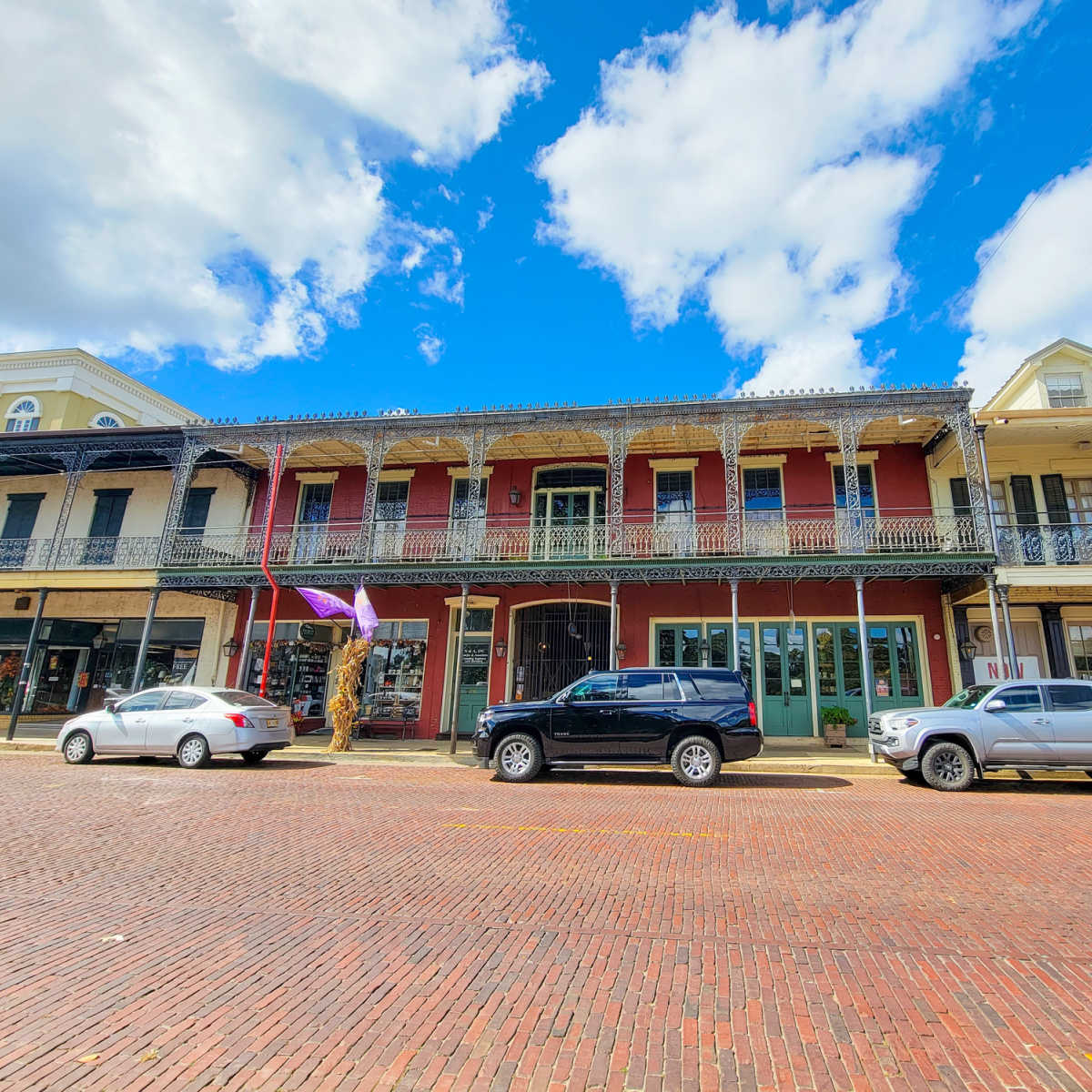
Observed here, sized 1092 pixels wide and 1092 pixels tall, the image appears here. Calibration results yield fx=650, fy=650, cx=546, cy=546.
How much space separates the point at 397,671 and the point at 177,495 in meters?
7.11

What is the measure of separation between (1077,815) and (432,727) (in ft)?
41.8

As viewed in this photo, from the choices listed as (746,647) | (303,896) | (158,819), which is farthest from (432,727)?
(303,896)

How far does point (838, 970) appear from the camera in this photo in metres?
3.65

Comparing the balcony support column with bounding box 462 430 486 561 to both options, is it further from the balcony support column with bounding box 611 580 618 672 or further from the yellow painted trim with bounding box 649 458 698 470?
the yellow painted trim with bounding box 649 458 698 470

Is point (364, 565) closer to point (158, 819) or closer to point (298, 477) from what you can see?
point (298, 477)

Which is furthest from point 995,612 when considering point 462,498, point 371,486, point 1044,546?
point 371,486

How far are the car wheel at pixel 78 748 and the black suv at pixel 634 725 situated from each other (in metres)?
7.76

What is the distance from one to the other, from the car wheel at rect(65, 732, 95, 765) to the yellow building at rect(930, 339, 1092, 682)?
17847 mm

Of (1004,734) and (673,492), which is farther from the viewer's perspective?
(673,492)

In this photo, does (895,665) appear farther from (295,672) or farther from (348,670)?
(295,672)

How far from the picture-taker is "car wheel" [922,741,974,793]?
31.7ft

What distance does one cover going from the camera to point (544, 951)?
154 inches

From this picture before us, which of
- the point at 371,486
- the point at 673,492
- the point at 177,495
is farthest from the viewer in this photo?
the point at 673,492

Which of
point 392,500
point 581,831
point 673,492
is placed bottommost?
point 581,831
